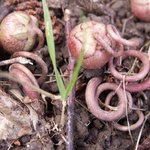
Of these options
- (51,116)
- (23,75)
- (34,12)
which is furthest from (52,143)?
(34,12)

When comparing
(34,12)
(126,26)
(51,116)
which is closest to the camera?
(51,116)

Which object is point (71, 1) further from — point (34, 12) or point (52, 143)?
point (52, 143)

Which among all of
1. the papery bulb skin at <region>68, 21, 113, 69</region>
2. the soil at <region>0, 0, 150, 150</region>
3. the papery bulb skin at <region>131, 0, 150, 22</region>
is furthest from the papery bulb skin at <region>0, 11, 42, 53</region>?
the papery bulb skin at <region>131, 0, 150, 22</region>

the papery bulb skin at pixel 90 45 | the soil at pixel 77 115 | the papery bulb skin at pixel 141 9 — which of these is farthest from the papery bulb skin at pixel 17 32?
the papery bulb skin at pixel 141 9

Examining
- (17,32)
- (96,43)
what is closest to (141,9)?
(96,43)

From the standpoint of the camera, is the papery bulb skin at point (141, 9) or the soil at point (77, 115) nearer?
the soil at point (77, 115)

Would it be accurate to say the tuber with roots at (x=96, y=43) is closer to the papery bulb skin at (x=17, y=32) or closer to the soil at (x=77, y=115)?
the soil at (x=77, y=115)

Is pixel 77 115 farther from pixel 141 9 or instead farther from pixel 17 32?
pixel 141 9
